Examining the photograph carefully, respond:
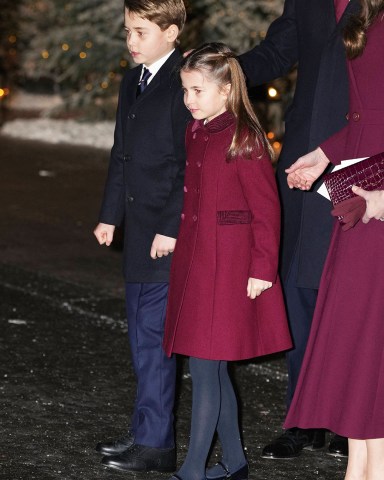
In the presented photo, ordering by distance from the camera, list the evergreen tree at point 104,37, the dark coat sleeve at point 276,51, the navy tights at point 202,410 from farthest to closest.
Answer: the evergreen tree at point 104,37 < the dark coat sleeve at point 276,51 < the navy tights at point 202,410

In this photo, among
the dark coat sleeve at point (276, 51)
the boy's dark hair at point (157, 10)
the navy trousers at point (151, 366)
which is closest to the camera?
the boy's dark hair at point (157, 10)

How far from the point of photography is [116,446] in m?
4.71

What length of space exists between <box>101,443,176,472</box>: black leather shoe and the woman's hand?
4.05ft

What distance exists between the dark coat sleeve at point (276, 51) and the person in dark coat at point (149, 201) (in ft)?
1.58

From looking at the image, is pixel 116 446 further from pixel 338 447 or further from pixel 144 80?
pixel 144 80

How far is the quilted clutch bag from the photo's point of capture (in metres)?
3.72

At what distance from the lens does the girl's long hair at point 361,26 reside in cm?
383

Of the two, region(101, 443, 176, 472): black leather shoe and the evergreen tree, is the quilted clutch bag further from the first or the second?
the evergreen tree

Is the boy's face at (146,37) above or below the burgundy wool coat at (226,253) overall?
above

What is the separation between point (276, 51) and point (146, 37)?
2.51 ft

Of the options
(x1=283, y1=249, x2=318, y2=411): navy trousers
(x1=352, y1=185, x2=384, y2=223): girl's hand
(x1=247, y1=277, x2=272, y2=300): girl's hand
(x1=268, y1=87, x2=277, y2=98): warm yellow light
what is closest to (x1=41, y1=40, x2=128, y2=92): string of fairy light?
(x1=268, y1=87, x2=277, y2=98): warm yellow light

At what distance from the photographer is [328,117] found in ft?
Result: 15.4

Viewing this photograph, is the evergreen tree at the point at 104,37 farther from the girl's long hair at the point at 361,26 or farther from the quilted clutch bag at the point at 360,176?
the quilted clutch bag at the point at 360,176

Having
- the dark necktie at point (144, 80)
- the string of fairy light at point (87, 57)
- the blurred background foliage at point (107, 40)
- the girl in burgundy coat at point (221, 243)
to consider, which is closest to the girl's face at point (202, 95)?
the girl in burgundy coat at point (221, 243)
